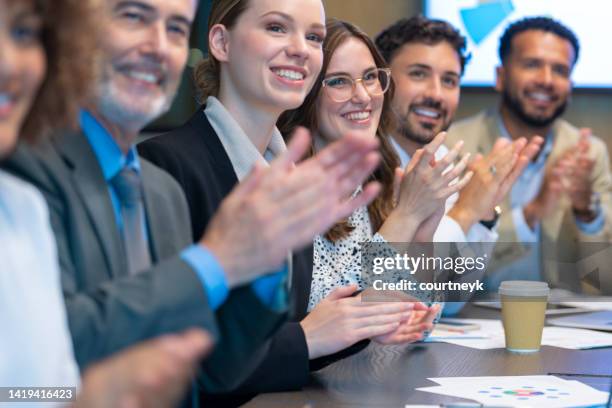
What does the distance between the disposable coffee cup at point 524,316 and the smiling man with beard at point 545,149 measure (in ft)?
5.07

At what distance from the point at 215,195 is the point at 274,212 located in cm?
76

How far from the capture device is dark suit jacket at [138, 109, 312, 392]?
1589 millimetres

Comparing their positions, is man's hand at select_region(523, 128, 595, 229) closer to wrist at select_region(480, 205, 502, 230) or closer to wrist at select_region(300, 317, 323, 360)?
wrist at select_region(480, 205, 502, 230)

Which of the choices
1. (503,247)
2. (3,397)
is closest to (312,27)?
(3,397)

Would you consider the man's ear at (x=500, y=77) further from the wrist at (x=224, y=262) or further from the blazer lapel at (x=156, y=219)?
the wrist at (x=224, y=262)

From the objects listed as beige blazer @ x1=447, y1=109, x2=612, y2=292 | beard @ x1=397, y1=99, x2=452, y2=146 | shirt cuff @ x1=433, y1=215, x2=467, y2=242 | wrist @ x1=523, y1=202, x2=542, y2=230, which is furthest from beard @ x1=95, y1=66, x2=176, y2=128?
wrist @ x1=523, y1=202, x2=542, y2=230

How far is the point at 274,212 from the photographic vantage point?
1056 millimetres

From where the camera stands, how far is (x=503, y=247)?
3.57m

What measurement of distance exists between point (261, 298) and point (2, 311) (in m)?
0.45

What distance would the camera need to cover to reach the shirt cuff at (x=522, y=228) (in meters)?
3.63

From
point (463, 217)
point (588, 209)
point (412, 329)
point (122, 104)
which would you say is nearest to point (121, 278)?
point (122, 104)

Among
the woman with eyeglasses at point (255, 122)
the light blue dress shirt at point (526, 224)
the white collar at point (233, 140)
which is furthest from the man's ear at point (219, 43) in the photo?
the light blue dress shirt at point (526, 224)

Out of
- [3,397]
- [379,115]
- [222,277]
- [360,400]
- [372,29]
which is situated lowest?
[360,400]

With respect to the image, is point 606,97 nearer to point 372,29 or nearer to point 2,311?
point 372,29
